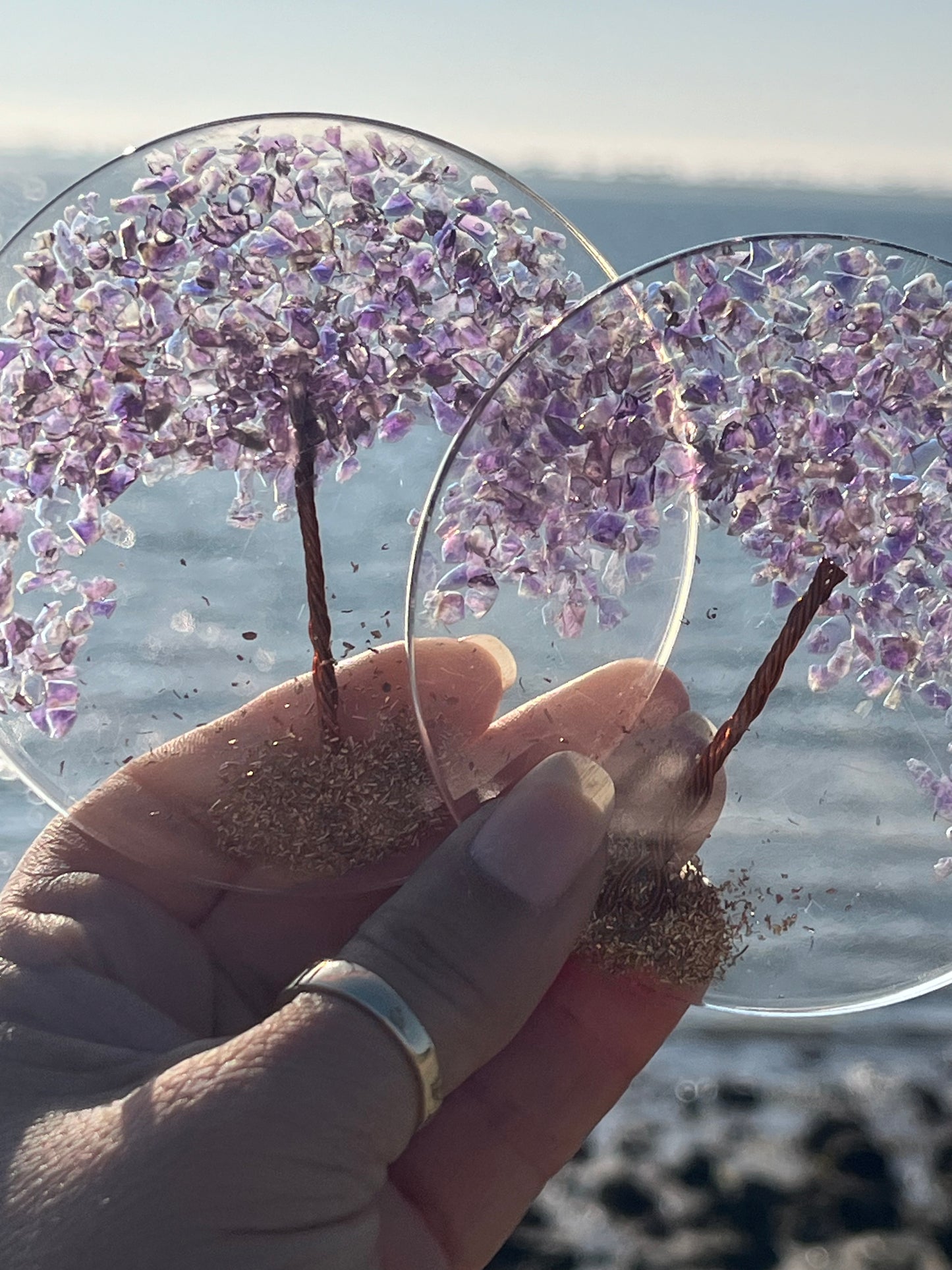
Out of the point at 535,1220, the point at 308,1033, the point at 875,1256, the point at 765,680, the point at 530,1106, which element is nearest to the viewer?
the point at 308,1033

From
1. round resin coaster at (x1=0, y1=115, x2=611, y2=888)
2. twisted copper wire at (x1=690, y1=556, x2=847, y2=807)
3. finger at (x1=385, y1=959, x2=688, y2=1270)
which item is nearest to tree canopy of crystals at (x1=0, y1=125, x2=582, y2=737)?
round resin coaster at (x1=0, y1=115, x2=611, y2=888)

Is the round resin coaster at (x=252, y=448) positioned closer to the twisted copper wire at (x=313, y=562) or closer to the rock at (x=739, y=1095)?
the twisted copper wire at (x=313, y=562)

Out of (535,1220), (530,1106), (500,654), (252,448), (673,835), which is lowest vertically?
(535,1220)

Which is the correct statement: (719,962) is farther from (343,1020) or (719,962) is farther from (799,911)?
(343,1020)

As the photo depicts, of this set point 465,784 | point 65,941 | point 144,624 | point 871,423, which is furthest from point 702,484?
point 65,941

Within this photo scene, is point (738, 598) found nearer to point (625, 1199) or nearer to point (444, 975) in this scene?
point (444, 975)

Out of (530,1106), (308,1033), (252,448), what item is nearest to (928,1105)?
(530,1106)
